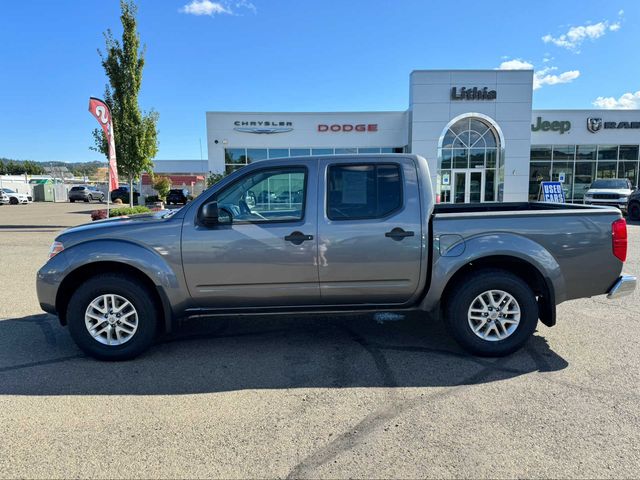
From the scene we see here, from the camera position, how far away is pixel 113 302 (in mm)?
4023

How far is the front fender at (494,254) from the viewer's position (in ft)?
13.1

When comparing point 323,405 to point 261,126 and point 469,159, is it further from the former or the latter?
point 261,126

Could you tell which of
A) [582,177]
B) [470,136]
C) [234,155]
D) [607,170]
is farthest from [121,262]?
[607,170]

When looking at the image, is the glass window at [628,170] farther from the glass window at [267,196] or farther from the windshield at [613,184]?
the glass window at [267,196]

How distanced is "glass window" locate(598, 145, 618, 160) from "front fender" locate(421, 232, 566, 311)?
94.8ft

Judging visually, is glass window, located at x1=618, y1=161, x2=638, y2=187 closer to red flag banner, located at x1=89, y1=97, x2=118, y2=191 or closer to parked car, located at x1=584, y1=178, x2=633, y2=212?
parked car, located at x1=584, y1=178, x2=633, y2=212

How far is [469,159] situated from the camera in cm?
2502

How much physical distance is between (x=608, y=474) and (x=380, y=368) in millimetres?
1829

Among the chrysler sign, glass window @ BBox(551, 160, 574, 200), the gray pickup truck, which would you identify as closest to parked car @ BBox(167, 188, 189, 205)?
the chrysler sign

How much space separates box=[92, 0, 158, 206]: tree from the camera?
56.1 ft

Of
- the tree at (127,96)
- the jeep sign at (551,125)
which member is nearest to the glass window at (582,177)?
the jeep sign at (551,125)

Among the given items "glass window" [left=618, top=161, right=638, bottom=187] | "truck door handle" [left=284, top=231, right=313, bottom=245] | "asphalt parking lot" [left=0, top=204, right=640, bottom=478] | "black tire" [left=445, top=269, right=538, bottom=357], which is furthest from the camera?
"glass window" [left=618, top=161, right=638, bottom=187]

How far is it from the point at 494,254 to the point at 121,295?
11.5ft

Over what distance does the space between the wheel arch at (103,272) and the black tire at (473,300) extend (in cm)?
272
